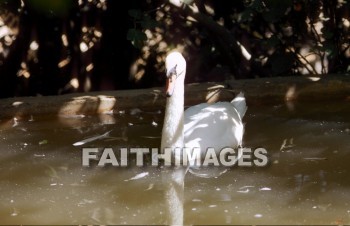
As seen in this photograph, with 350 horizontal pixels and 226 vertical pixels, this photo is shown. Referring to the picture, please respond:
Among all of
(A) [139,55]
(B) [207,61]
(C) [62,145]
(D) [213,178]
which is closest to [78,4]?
(A) [139,55]

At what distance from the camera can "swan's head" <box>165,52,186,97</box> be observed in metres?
4.80

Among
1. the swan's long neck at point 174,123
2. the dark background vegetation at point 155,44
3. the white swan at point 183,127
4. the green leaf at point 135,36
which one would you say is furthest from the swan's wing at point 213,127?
the dark background vegetation at point 155,44

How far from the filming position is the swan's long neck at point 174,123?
482 cm

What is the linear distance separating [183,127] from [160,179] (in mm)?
501

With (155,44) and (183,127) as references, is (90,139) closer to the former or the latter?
(183,127)

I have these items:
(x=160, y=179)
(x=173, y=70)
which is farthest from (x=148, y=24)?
(x=160, y=179)

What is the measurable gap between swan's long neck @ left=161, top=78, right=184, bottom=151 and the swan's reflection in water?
256 millimetres

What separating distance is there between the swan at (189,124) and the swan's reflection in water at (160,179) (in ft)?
0.75

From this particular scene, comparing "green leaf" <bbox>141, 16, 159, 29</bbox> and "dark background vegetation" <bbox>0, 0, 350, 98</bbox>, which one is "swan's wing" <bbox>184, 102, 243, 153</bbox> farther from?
"dark background vegetation" <bbox>0, 0, 350, 98</bbox>

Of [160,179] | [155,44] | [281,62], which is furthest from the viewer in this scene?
[155,44]

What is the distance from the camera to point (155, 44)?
306 inches

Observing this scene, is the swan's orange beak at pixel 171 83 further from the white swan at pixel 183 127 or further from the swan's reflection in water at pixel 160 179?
the swan's reflection in water at pixel 160 179

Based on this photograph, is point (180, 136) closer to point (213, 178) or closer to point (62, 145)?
point (213, 178)

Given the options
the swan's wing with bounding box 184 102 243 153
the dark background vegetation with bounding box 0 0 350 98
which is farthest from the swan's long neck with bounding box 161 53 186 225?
the dark background vegetation with bounding box 0 0 350 98
